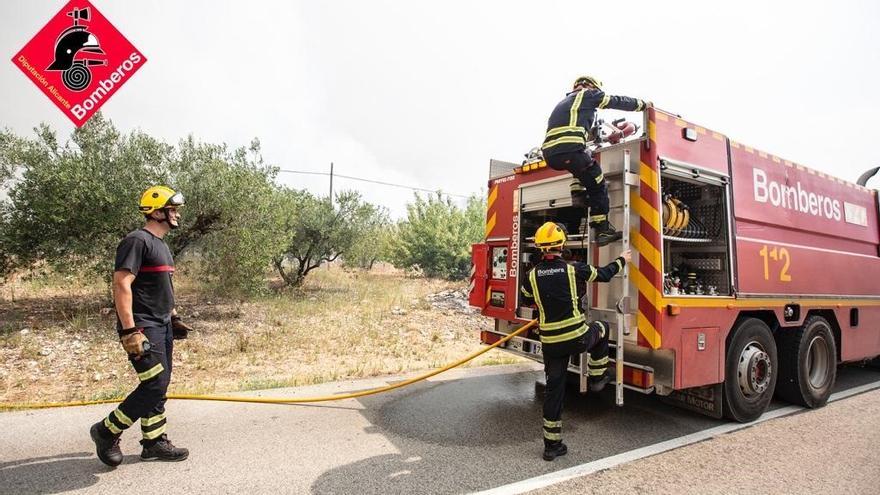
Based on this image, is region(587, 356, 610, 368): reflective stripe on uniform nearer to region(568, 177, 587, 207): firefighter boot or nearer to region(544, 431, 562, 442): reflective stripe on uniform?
region(544, 431, 562, 442): reflective stripe on uniform

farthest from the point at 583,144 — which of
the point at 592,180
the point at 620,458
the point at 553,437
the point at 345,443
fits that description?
the point at 345,443

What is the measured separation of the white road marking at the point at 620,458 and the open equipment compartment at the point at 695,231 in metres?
1.25

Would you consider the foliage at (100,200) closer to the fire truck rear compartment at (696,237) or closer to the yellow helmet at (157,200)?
the yellow helmet at (157,200)

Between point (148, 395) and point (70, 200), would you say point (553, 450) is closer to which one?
point (148, 395)

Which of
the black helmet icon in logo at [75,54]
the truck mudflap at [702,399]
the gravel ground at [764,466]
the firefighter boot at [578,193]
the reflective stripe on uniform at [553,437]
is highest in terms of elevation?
the black helmet icon in logo at [75,54]

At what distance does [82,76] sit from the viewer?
276 inches

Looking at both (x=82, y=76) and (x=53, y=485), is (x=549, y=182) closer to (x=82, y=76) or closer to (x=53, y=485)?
(x=53, y=485)

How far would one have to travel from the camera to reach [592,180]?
3.96 meters

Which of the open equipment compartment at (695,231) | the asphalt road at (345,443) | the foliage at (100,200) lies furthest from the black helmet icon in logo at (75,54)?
the open equipment compartment at (695,231)

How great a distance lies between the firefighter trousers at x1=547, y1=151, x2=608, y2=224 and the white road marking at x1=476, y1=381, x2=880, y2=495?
193cm

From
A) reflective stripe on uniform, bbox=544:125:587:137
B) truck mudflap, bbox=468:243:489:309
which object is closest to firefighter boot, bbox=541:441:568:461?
truck mudflap, bbox=468:243:489:309

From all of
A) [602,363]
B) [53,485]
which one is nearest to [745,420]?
[602,363]

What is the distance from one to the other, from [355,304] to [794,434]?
35.8 ft

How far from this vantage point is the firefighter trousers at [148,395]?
3.11m
